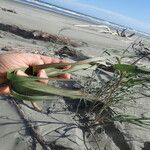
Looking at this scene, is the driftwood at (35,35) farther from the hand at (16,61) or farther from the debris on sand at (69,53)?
the hand at (16,61)

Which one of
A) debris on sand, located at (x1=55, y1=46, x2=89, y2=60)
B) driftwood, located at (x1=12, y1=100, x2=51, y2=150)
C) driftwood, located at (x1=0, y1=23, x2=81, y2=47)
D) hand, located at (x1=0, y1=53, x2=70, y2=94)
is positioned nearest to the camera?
hand, located at (x1=0, y1=53, x2=70, y2=94)

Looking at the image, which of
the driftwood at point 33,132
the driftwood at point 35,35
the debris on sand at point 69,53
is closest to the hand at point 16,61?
the driftwood at point 33,132

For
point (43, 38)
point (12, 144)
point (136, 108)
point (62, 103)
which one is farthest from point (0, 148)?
point (43, 38)

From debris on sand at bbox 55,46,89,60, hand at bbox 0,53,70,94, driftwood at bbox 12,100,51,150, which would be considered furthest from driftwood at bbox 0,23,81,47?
hand at bbox 0,53,70,94

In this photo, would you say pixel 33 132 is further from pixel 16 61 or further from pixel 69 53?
pixel 69 53

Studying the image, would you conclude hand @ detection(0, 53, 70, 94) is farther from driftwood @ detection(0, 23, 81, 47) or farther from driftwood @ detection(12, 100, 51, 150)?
driftwood @ detection(0, 23, 81, 47)

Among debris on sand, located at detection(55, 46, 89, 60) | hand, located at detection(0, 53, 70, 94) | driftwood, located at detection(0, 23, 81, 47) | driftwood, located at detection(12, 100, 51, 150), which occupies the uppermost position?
hand, located at detection(0, 53, 70, 94)

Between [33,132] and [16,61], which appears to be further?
[33,132]

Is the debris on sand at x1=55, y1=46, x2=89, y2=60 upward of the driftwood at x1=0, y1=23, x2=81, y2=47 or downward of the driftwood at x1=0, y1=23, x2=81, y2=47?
upward

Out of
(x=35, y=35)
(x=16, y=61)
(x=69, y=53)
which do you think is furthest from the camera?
(x=35, y=35)

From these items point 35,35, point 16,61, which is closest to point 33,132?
point 16,61

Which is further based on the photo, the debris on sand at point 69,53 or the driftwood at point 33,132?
the debris on sand at point 69,53
